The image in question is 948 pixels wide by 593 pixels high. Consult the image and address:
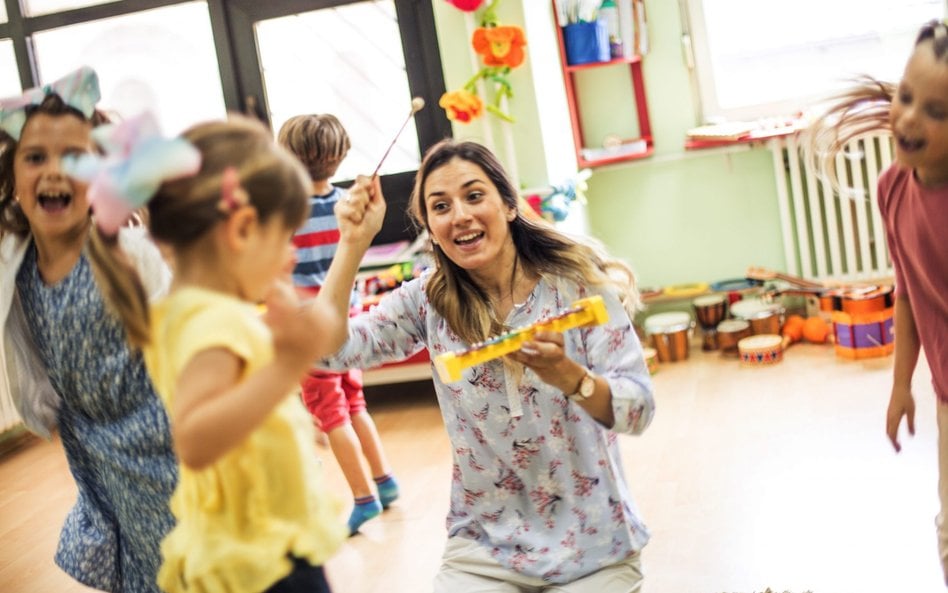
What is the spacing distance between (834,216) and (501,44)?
1.77 meters

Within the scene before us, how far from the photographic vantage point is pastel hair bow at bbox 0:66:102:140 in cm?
138

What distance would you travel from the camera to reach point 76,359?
1450 mm

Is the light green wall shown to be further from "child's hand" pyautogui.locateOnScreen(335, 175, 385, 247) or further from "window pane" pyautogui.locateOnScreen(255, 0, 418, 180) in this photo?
"child's hand" pyautogui.locateOnScreen(335, 175, 385, 247)

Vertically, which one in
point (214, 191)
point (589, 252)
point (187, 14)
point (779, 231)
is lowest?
point (779, 231)

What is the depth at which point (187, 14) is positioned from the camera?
477 centimetres

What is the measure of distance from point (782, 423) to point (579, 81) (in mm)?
2032

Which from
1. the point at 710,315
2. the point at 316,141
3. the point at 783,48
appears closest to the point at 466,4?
the point at 316,141

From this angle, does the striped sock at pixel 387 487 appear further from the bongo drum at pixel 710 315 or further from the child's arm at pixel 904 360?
the bongo drum at pixel 710 315

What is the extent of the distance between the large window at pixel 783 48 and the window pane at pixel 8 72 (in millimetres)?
3135

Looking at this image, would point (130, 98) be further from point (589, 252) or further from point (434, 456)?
point (434, 456)

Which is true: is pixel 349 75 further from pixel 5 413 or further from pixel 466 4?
pixel 5 413

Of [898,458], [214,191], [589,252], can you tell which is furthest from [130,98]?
[898,458]

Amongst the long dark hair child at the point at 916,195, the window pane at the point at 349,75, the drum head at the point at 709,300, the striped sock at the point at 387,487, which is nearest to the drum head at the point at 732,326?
the drum head at the point at 709,300

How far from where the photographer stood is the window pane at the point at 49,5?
4.74 metres
